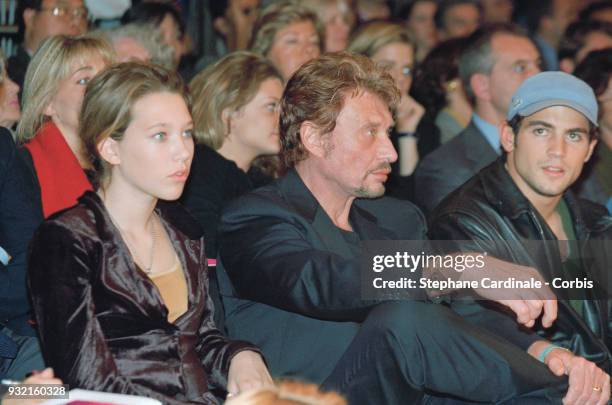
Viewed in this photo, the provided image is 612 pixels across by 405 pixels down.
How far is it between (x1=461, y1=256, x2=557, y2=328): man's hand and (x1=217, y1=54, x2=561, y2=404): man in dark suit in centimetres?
13

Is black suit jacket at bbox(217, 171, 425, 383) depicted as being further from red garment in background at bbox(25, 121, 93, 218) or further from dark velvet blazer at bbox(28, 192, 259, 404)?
red garment in background at bbox(25, 121, 93, 218)

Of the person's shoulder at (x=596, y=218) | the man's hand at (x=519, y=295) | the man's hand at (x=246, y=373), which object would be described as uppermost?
the person's shoulder at (x=596, y=218)

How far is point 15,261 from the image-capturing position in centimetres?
330

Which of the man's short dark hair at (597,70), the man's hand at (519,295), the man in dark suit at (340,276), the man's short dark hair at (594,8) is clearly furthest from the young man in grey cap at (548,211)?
the man's short dark hair at (594,8)

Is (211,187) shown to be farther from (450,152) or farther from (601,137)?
(601,137)

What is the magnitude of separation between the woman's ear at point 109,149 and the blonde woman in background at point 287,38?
255cm

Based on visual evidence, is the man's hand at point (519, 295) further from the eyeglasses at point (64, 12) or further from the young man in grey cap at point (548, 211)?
the eyeglasses at point (64, 12)

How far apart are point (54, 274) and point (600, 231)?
2.10m

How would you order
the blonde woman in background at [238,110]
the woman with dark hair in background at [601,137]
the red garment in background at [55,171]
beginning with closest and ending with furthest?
1. the red garment in background at [55,171]
2. the blonde woman in background at [238,110]
3. the woman with dark hair in background at [601,137]

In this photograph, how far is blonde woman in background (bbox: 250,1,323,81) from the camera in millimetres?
5602

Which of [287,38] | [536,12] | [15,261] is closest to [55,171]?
[15,261]

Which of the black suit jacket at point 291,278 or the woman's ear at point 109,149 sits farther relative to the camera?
the woman's ear at point 109,149

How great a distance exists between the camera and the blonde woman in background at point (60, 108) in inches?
145

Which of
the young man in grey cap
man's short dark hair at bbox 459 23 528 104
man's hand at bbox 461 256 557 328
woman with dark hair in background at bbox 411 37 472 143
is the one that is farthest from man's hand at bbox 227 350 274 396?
woman with dark hair in background at bbox 411 37 472 143
